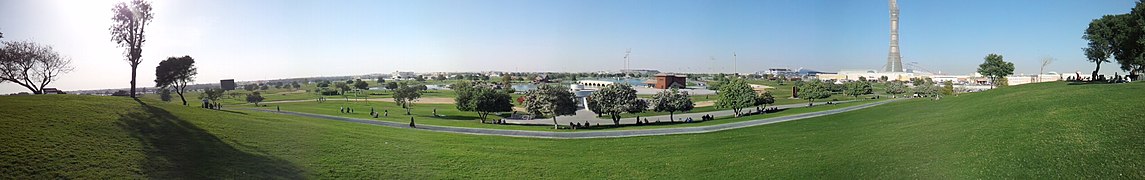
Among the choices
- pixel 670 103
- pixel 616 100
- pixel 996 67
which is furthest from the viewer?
pixel 996 67

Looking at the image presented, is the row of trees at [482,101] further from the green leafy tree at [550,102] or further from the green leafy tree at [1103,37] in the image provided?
the green leafy tree at [1103,37]

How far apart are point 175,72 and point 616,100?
29.3 meters

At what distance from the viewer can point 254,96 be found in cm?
4312

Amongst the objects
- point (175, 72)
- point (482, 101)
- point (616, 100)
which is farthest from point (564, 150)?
point (175, 72)

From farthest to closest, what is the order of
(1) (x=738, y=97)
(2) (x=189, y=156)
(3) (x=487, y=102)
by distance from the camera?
1. (1) (x=738, y=97)
2. (3) (x=487, y=102)
3. (2) (x=189, y=156)

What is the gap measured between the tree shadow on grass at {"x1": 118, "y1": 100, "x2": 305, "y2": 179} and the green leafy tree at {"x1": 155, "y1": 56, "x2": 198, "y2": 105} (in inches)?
652

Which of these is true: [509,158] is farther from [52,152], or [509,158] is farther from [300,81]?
[300,81]

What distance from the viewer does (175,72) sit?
32.4m

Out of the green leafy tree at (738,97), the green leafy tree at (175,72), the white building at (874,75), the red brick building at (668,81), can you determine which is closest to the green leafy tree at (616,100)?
the green leafy tree at (738,97)

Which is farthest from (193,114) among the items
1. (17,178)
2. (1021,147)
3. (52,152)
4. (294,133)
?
(1021,147)

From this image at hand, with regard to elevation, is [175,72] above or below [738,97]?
above

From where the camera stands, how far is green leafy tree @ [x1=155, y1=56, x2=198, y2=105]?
3119cm

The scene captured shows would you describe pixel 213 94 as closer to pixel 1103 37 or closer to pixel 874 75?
pixel 1103 37

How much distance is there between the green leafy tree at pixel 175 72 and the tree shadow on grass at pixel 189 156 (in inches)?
652
